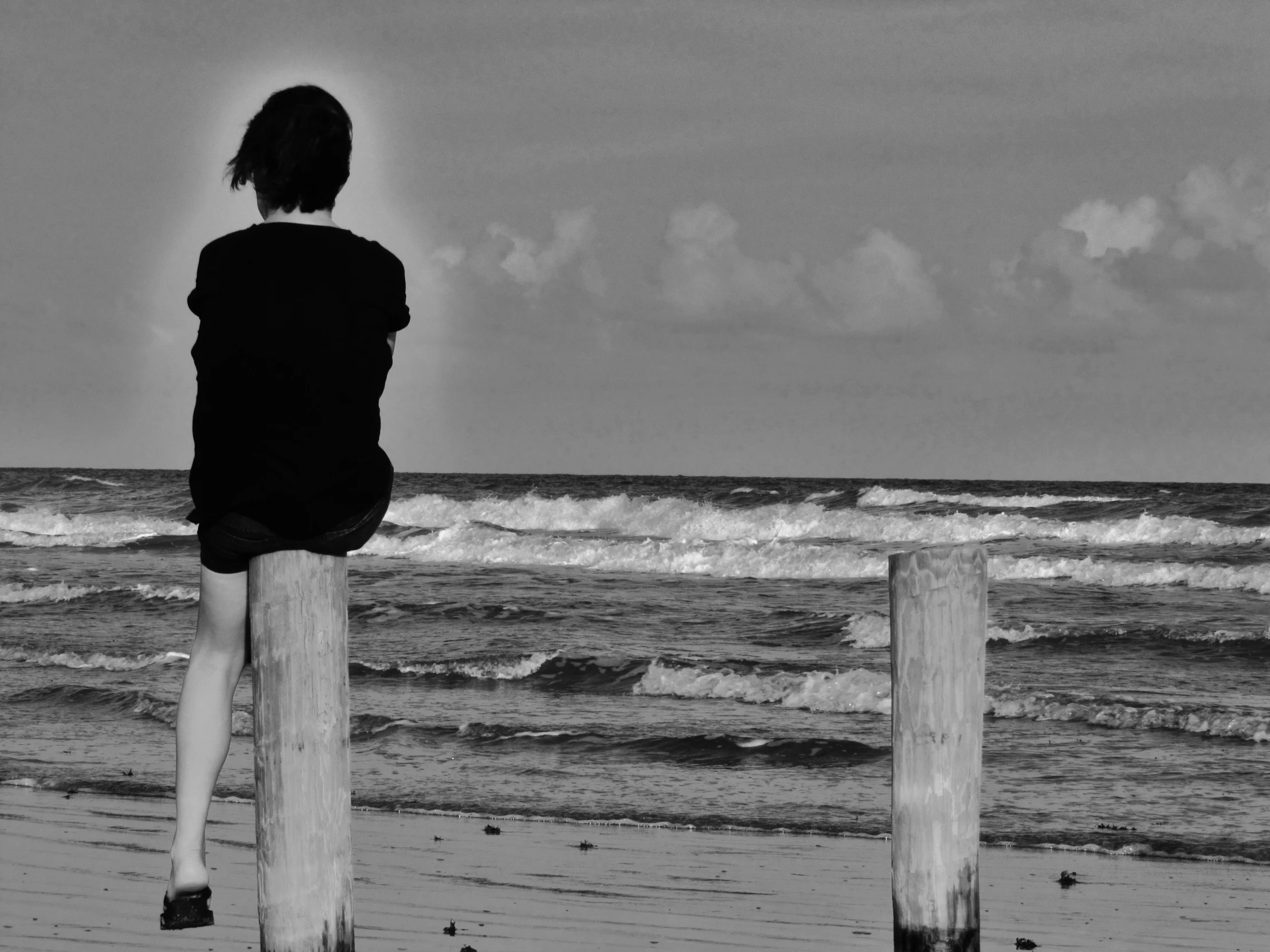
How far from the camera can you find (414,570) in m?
23.3

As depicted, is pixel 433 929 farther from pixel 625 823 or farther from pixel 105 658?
pixel 105 658

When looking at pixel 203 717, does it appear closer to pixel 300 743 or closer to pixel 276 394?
pixel 300 743

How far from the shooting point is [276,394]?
2.87 m

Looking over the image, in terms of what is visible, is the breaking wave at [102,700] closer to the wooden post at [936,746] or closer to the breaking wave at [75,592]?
the breaking wave at [75,592]

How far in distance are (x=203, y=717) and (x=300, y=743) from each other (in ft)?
1.08

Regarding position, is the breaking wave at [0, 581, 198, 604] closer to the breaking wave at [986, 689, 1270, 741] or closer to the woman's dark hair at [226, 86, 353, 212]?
the breaking wave at [986, 689, 1270, 741]

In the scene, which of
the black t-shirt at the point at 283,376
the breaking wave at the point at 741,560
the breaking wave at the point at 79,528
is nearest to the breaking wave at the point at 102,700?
the black t-shirt at the point at 283,376

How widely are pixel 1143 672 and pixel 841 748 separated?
488 centimetres

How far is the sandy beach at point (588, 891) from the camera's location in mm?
5535

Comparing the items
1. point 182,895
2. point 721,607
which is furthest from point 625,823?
point 721,607

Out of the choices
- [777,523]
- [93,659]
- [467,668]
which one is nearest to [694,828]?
[467,668]

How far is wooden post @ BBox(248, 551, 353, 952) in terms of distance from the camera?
9.25ft

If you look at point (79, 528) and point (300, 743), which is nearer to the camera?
point (300, 743)

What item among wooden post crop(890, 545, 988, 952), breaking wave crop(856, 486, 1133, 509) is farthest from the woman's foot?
breaking wave crop(856, 486, 1133, 509)
